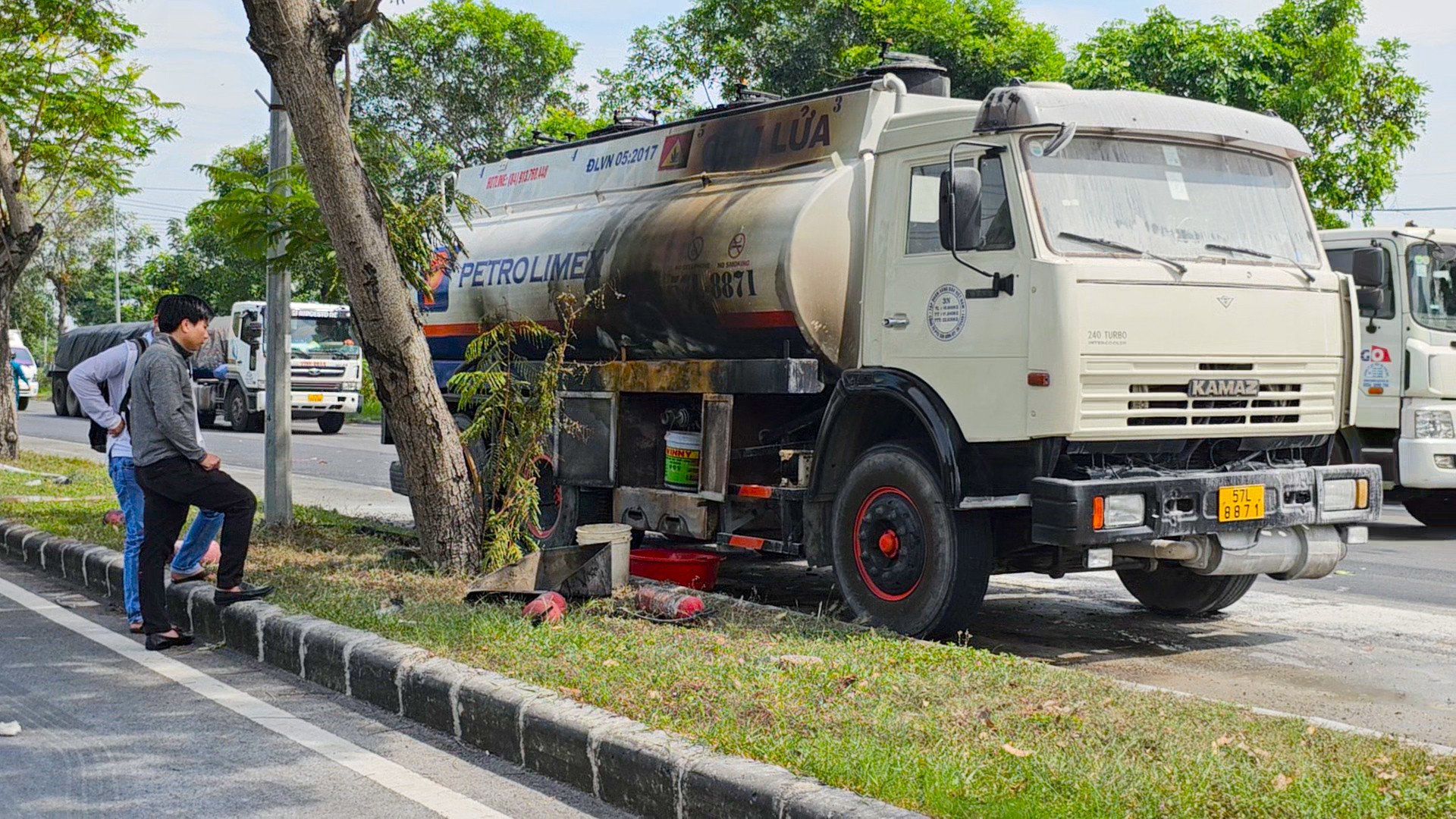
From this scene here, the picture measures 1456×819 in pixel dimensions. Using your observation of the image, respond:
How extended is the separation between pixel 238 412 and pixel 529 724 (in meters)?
27.4

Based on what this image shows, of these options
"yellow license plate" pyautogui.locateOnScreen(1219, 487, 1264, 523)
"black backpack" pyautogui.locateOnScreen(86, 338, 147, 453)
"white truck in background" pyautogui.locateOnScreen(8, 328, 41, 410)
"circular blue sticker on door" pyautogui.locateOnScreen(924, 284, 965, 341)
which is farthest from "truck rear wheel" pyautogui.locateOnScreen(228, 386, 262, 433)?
"yellow license plate" pyautogui.locateOnScreen(1219, 487, 1264, 523)

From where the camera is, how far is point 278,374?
10414 mm

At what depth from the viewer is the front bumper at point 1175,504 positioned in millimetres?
6516

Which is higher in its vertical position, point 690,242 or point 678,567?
point 690,242

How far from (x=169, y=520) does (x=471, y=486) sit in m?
1.89

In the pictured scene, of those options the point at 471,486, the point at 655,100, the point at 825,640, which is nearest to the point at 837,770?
the point at 825,640

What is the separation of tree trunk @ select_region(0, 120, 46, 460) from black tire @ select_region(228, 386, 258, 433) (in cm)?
1214

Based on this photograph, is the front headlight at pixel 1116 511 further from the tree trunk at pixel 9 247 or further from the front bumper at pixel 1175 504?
the tree trunk at pixel 9 247

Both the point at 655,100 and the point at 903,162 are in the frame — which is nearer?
the point at 903,162

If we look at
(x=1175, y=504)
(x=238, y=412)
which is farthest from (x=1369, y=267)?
(x=238, y=412)

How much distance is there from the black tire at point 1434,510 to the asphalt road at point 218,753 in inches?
431

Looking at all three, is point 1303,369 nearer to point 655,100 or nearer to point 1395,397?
point 1395,397

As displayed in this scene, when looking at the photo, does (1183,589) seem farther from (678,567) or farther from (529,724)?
(529,724)

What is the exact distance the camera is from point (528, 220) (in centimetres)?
1104
